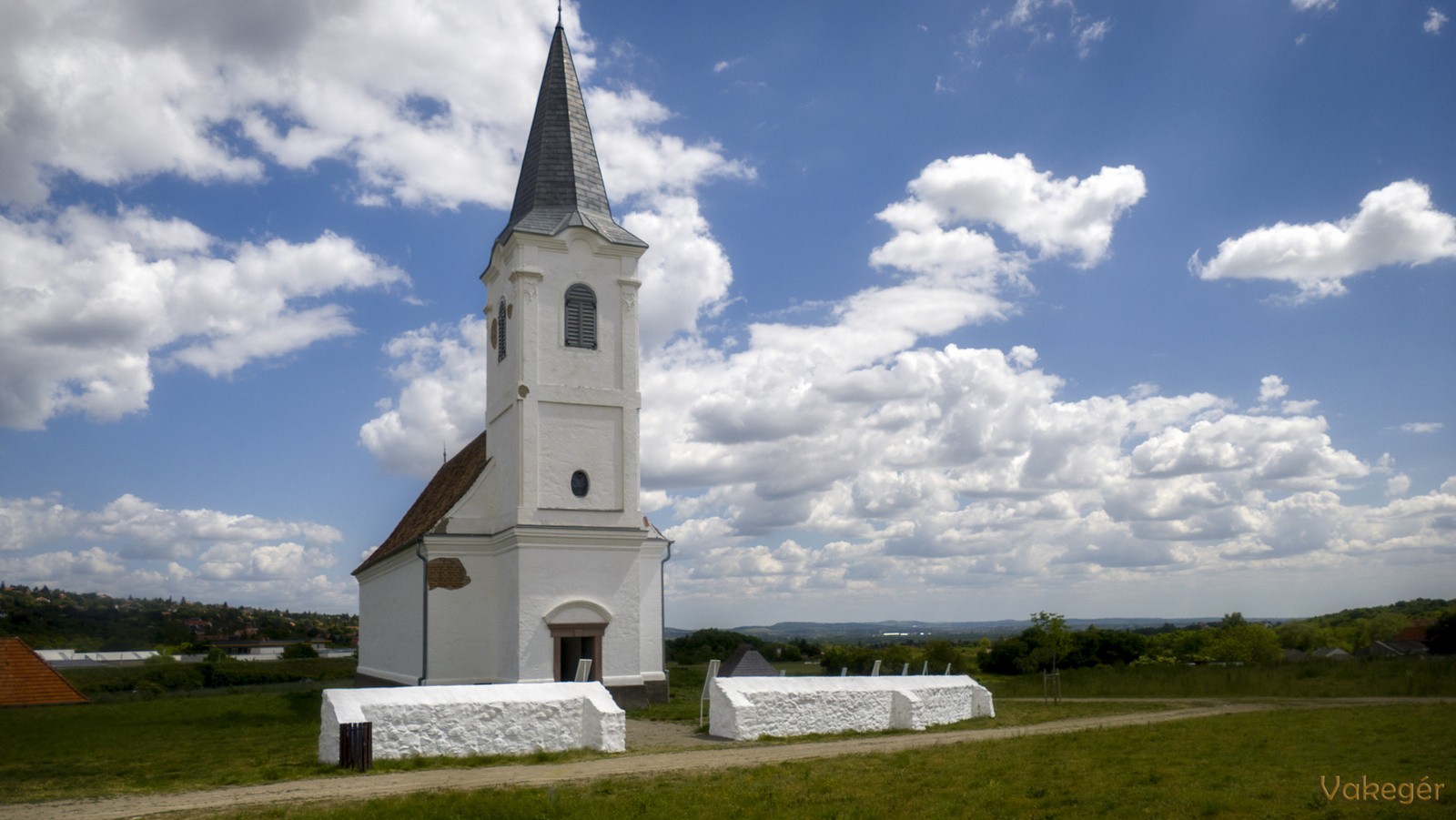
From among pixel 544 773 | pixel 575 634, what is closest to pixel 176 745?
pixel 575 634

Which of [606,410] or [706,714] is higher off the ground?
[606,410]

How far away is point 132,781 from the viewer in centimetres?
1310

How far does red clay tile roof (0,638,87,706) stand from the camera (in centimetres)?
1798

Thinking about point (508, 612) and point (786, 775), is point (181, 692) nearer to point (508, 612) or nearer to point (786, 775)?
point (508, 612)

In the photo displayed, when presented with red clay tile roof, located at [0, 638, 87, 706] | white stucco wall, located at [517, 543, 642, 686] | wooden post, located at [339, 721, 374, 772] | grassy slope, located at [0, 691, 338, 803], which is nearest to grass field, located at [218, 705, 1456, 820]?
wooden post, located at [339, 721, 374, 772]

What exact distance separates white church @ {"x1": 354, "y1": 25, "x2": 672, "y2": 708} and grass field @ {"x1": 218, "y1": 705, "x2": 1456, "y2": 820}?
35.5 ft

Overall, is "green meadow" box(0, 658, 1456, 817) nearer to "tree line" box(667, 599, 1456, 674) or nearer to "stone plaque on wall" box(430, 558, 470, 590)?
"stone plaque on wall" box(430, 558, 470, 590)

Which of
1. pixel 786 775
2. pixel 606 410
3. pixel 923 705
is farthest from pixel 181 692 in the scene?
pixel 786 775

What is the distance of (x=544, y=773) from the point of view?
43.1ft

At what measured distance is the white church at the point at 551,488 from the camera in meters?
23.5

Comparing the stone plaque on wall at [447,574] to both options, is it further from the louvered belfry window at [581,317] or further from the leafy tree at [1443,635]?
the leafy tree at [1443,635]

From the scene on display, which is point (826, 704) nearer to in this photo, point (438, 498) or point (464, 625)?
point (464, 625)

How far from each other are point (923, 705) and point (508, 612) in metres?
10.3

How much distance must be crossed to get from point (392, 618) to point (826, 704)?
1713cm
